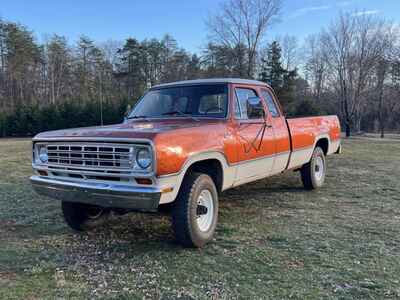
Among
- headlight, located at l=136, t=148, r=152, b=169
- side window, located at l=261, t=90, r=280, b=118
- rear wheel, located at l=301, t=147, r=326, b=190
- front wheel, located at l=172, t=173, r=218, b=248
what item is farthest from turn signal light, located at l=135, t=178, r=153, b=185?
rear wheel, located at l=301, t=147, r=326, b=190

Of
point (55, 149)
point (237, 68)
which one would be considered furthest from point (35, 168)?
point (237, 68)

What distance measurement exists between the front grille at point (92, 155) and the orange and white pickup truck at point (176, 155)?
0.03 ft

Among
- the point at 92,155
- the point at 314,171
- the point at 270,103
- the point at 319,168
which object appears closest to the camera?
the point at 92,155

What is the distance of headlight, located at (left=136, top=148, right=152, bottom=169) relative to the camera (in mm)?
3492

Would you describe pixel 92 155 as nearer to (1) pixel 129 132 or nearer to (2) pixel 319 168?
(1) pixel 129 132

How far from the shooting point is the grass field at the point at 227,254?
318cm

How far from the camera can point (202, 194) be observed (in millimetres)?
4254

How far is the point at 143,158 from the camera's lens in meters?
3.52

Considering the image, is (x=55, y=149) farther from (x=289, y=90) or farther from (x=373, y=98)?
(x=373, y=98)

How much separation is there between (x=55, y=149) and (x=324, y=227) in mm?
3523

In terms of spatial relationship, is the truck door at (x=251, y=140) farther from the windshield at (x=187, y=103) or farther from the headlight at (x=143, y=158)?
the headlight at (x=143, y=158)

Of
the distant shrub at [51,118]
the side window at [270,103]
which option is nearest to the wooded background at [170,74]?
the distant shrub at [51,118]

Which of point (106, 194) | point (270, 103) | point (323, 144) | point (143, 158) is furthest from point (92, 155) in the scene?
point (323, 144)

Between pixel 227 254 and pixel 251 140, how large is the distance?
5.54 feet
